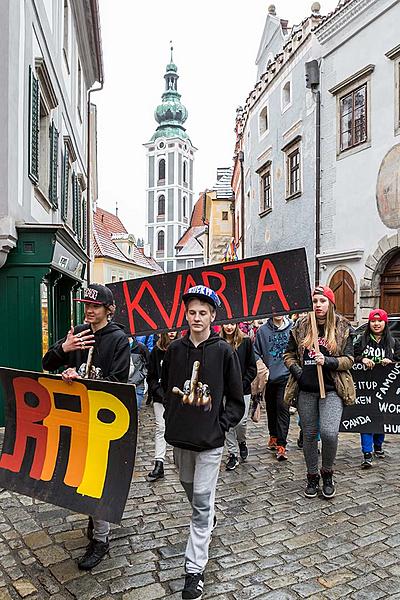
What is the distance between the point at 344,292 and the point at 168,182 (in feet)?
290

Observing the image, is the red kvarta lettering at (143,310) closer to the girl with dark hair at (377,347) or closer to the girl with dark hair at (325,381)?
the girl with dark hair at (325,381)

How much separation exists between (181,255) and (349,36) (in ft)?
244

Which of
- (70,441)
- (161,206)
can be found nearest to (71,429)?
(70,441)

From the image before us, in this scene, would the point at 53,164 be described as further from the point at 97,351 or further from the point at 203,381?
the point at 203,381

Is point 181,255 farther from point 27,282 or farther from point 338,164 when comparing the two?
point 27,282

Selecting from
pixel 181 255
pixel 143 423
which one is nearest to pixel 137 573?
pixel 143 423

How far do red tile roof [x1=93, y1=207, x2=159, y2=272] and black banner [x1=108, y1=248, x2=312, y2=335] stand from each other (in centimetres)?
3512

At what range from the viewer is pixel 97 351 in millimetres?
4016

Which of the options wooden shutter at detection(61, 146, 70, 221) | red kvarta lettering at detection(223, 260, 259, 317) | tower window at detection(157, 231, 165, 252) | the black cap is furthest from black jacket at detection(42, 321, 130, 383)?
tower window at detection(157, 231, 165, 252)

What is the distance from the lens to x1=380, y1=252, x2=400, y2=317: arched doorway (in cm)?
1380

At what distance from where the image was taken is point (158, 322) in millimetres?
5215

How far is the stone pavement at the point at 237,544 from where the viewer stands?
11.6ft

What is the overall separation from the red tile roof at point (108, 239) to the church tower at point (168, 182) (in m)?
48.1

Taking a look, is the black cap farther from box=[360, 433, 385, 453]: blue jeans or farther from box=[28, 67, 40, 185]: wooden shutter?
box=[28, 67, 40, 185]: wooden shutter
